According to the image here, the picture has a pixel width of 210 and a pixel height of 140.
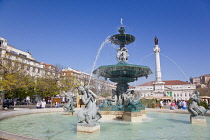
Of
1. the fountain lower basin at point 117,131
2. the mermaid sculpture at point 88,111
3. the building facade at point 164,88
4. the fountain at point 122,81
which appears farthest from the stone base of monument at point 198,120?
the building facade at point 164,88

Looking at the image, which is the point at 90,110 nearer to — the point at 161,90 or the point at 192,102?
the point at 192,102

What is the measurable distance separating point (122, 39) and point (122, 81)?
10.7 ft

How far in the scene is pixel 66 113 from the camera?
46.2ft

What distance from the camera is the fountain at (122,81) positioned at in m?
10.4

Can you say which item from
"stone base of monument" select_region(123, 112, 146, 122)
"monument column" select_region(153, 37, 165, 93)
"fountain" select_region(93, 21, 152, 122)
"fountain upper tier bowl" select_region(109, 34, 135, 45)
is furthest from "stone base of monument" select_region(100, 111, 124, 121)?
"monument column" select_region(153, 37, 165, 93)

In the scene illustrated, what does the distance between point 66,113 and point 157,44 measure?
91.4 m

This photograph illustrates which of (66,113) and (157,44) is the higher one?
(157,44)

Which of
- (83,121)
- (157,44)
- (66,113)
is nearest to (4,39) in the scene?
(66,113)

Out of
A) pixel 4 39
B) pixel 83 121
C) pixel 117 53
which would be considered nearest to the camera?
pixel 83 121

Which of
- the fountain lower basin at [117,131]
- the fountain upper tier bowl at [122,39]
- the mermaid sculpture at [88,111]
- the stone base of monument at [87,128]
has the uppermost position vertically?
the fountain upper tier bowl at [122,39]

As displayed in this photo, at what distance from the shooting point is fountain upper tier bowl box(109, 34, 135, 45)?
12.5 metres

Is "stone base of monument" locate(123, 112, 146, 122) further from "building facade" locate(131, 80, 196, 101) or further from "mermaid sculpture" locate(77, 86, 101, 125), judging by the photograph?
"building facade" locate(131, 80, 196, 101)

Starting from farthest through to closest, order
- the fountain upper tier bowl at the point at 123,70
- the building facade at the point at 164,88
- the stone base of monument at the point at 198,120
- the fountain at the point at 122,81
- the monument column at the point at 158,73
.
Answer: the building facade at the point at 164,88 < the monument column at the point at 158,73 < the fountain upper tier bowl at the point at 123,70 < the fountain at the point at 122,81 < the stone base of monument at the point at 198,120

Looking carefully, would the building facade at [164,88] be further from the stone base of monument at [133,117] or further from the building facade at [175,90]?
the stone base of monument at [133,117]
